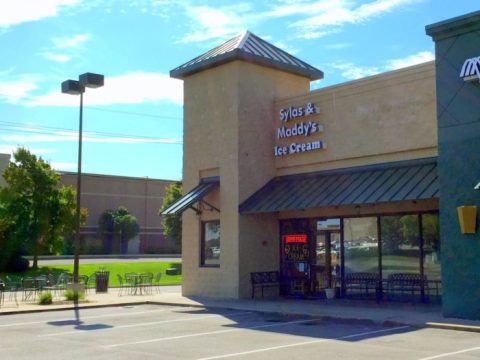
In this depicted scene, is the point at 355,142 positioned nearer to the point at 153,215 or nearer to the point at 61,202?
the point at 61,202

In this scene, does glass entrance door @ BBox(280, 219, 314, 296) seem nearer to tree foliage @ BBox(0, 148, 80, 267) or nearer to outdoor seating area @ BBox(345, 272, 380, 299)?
outdoor seating area @ BBox(345, 272, 380, 299)

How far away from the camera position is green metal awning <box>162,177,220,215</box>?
23.4 meters

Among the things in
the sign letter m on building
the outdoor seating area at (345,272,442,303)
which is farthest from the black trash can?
the sign letter m on building

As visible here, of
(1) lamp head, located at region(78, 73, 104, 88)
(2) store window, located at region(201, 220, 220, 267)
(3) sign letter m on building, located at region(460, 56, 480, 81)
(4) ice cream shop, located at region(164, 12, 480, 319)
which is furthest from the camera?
(2) store window, located at region(201, 220, 220, 267)

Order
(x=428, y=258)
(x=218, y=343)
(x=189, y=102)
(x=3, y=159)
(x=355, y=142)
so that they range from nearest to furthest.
Answer: (x=218, y=343), (x=428, y=258), (x=355, y=142), (x=189, y=102), (x=3, y=159)

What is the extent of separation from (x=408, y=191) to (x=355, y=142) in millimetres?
3571

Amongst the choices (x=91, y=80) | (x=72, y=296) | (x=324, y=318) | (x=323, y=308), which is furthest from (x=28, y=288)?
(x=324, y=318)

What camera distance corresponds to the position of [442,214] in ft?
54.1

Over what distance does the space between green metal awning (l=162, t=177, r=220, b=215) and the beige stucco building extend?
0.20 feet

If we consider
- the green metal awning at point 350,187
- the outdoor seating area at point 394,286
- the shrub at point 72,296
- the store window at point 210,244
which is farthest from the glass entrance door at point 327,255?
the shrub at point 72,296

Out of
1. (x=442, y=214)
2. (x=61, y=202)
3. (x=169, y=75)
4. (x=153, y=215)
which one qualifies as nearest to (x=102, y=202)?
(x=153, y=215)

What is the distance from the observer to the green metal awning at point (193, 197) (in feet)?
76.7

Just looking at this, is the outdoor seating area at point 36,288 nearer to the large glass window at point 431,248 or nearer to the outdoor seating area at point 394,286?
the outdoor seating area at point 394,286

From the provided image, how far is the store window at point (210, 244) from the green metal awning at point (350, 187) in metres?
1.94
